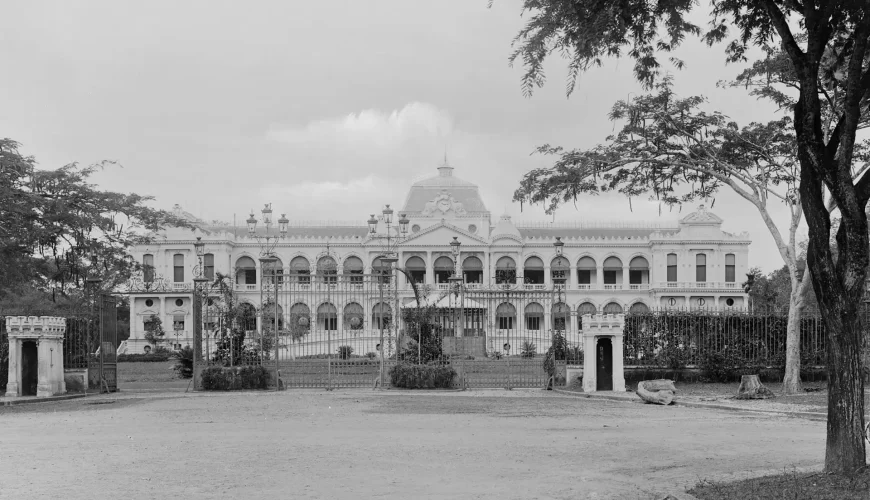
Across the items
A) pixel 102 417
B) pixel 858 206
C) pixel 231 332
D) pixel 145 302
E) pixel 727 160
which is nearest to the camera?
pixel 858 206

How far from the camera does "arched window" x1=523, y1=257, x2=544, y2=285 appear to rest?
71.4 metres

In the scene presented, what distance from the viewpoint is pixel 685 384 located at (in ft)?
68.7

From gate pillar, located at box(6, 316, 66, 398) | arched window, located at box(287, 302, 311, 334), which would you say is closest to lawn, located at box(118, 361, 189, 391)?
arched window, located at box(287, 302, 311, 334)

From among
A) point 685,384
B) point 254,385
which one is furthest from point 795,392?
point 254,385

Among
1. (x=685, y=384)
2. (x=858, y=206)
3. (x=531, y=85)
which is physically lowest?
(x=685, y=384)

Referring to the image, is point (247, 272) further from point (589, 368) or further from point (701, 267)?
point (589, 368)

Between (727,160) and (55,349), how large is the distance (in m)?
14.1

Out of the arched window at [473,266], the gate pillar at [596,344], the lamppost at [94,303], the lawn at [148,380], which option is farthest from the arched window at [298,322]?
the arched window at [473,266]

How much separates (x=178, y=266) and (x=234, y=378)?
5340cm

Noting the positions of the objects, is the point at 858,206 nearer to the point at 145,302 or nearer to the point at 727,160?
the point at 727,160

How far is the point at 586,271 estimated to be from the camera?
72.9 m

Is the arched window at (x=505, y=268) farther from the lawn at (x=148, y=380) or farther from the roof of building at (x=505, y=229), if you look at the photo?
the lawn at (x=148, y=380)

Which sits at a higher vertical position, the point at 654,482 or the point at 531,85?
the point at 531,85

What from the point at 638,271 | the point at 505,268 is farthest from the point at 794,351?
the point at 638,271
